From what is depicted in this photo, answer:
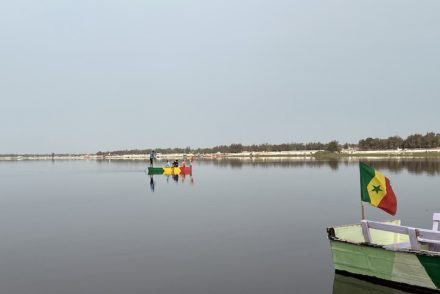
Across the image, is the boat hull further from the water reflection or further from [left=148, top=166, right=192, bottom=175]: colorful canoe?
[left=148, top=166, right=192, bottom=175]: colorful canoe

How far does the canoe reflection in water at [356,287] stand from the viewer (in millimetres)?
14484

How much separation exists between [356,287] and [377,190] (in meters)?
3.01

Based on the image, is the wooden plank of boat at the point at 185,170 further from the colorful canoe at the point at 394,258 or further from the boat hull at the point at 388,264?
the boat hull at the point at 388,264

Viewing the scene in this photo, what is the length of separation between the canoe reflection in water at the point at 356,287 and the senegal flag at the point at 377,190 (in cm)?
234

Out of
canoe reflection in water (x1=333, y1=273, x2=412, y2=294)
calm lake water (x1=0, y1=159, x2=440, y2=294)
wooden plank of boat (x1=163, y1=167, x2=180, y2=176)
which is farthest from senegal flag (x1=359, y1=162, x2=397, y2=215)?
wooden plank of boat (x1=163, y1=167, x2=180, y2=176)

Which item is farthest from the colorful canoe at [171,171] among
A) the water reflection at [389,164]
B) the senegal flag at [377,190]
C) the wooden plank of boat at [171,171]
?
the senegal flag at [377,190]

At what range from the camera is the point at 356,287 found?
1512 cm

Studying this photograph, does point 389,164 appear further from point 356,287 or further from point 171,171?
point 356,287

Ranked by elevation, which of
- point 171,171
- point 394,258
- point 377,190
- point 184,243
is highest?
point 377,190

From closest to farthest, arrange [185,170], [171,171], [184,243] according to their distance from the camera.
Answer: [184,243], [185,170], [171,171]

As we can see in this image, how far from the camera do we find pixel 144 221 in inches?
1163

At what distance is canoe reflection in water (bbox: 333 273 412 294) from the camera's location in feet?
47.5

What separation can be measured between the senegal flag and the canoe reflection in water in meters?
2.34

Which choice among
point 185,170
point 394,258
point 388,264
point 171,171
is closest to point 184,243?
point 388,264
